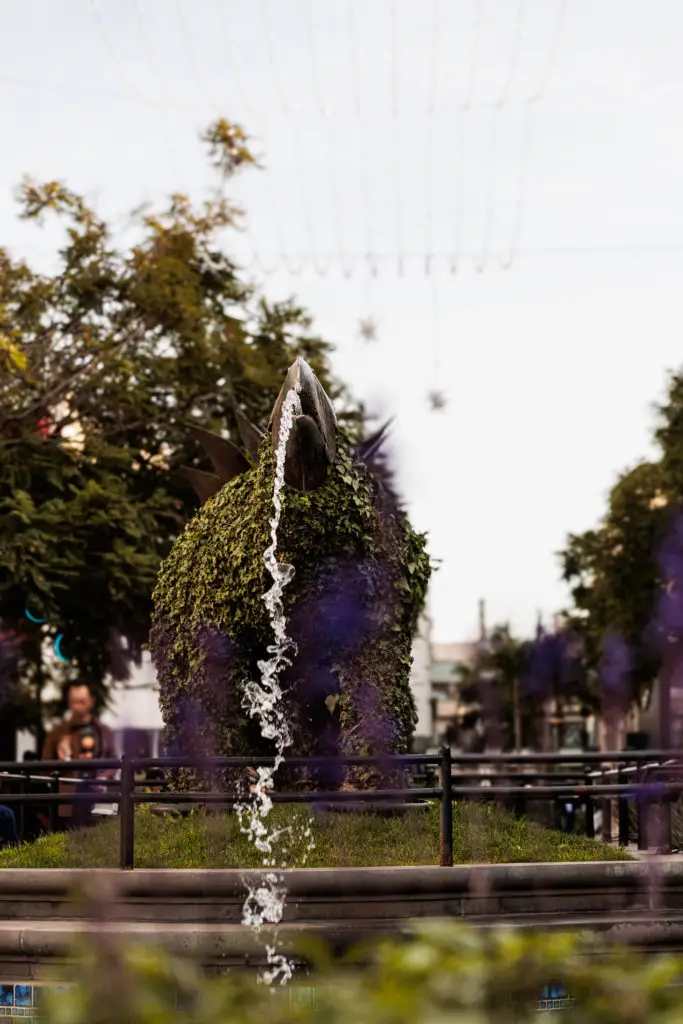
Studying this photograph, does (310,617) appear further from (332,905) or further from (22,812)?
(332,905)

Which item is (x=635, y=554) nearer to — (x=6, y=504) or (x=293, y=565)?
(x=6, y=504)

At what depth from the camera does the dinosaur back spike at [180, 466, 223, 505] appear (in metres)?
12.7

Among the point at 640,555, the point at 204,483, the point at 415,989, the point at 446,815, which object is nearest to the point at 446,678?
the point at 640,555

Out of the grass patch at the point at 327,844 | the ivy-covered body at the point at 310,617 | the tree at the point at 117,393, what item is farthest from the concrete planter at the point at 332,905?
the tree at the point at 117,393

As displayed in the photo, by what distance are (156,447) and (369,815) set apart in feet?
47.4

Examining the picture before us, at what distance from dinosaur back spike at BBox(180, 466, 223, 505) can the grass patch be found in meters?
3.16

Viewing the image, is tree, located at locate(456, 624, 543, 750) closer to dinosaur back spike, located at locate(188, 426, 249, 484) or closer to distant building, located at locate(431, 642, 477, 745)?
distant building, located at locate(431, 642, 477, 745)

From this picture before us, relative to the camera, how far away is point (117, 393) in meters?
22.6

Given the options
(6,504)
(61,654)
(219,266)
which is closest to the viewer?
(6,504)

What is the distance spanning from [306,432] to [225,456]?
1.66 meters

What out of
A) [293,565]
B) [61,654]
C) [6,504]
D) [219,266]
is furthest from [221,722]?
[219,266]

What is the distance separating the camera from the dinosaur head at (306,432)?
1084 centimetres

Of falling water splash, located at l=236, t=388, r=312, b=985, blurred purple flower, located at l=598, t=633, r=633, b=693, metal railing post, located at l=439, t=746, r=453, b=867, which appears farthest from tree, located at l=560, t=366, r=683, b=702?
metal railing post, located at l=439, t=746, r=453, b=867

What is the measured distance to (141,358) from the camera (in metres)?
23.2
